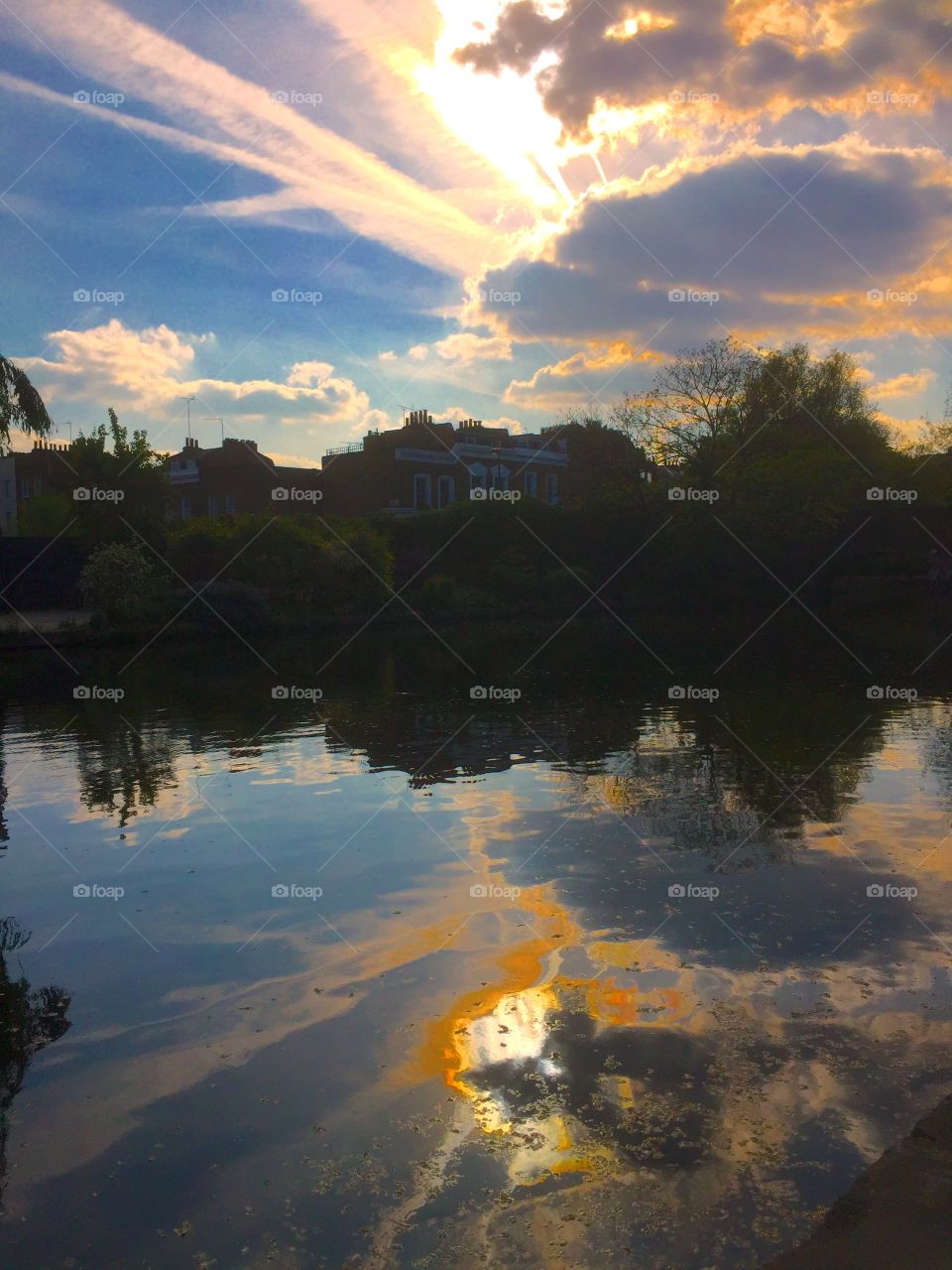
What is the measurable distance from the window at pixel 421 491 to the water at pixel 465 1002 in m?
58.7

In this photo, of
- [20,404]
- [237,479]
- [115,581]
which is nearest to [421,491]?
[237,479]

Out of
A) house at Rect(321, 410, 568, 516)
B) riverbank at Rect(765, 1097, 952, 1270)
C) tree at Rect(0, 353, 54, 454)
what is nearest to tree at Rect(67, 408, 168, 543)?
tree at Rect(0, 353, 54, 454)

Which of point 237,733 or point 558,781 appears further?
point 237,733

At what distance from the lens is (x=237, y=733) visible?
16.9 m

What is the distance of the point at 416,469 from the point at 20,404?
4584 cm

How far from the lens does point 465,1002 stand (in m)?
6.41

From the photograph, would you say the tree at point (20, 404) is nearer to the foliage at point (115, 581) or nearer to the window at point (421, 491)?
the foliage at point (115, 581)

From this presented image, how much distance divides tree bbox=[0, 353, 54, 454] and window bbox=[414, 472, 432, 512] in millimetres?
45385

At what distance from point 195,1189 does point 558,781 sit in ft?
27.7

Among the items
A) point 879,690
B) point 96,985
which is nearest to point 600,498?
point 879,690

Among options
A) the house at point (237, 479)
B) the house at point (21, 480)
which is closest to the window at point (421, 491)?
the house at point (237, 479)

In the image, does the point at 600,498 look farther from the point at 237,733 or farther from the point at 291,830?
the point at 291,830

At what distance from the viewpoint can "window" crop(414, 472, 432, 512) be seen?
7194 cm

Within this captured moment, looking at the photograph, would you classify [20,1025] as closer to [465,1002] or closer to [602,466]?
[465,1002]
